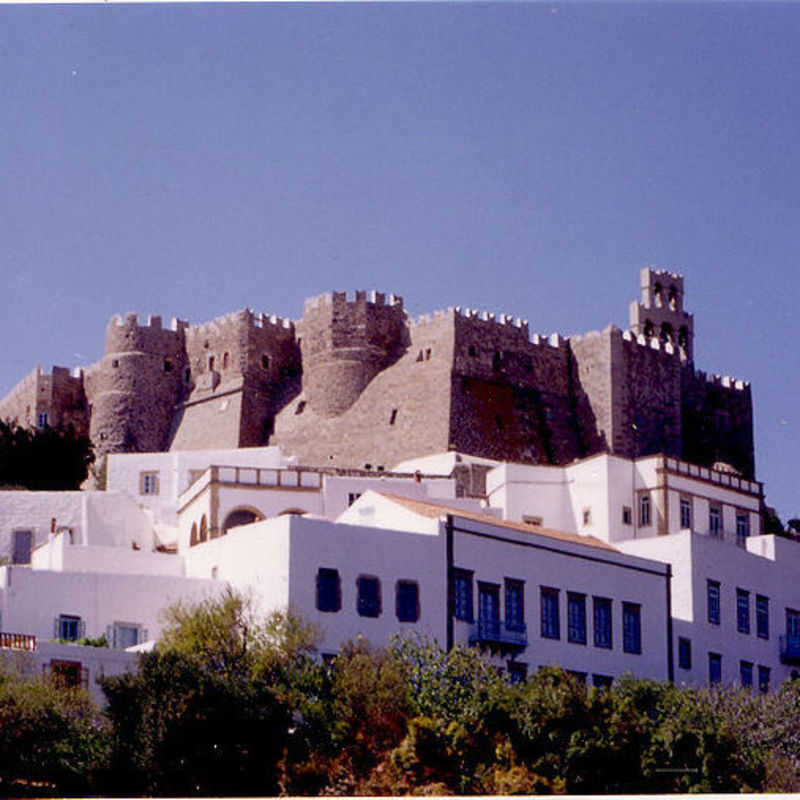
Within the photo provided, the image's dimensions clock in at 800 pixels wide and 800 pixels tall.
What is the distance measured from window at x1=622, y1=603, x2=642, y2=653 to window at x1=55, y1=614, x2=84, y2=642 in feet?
38.7

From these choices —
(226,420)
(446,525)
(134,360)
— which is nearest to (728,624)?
(446,525)

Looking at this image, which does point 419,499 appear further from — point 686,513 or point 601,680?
point 686,513

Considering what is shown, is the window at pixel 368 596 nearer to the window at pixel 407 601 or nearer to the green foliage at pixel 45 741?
the window at pixel 407 601

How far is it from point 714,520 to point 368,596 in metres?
18.4

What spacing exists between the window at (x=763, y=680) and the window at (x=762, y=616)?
33.9 inches

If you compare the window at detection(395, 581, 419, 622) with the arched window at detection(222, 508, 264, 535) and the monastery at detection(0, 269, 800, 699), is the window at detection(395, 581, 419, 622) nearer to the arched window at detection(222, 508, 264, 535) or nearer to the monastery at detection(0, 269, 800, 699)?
the monastery at detection(0, 269, 800, 699)

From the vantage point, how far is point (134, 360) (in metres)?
71.8

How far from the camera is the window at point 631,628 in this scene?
40.5m

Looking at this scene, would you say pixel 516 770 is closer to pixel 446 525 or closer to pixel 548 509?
pixel 446 525

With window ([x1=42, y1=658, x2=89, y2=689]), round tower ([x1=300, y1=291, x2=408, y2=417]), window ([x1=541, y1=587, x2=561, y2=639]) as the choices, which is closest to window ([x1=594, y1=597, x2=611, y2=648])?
window ([x1=541, y1=587, x2=561, y2=639])

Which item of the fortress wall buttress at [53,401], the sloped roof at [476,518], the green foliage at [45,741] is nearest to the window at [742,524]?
the sloped roof at [476,518]

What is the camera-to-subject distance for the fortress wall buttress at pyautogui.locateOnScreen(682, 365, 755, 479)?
71562 millimetres

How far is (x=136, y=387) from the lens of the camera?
235ft

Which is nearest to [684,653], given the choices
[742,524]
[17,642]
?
[742,524]
